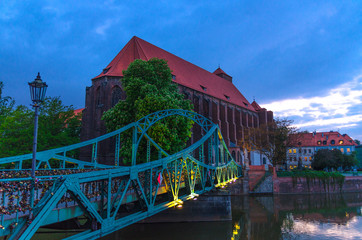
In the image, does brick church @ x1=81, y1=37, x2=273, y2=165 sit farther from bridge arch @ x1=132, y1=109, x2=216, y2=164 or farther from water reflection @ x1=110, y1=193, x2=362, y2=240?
water reflection @ x1=110, y1=193, x2=362, y2=240

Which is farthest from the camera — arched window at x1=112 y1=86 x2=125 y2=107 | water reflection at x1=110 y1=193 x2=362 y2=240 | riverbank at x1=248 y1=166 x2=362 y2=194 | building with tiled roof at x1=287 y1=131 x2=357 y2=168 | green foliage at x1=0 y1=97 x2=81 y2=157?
building with tiled roof at x1=287 y1=131 x2=357 y2=168

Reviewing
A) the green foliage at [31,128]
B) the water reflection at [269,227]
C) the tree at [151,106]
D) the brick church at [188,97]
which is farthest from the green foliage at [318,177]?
the green foliage at [31,128]

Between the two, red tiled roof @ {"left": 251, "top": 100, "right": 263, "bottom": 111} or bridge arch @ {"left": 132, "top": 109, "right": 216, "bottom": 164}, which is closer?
bridge arch @ {"left": 132, "top": 109, "right": 216, "bottom": 164}

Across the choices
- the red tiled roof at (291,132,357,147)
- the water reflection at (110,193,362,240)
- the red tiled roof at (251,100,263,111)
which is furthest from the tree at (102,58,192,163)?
the red tiled roof at (291,132,357,147)

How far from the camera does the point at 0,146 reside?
26.0m

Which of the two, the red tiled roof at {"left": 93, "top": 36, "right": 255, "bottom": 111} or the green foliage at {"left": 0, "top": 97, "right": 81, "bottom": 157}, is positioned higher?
the red tiled roof at {"left": 93, "top": 36, "right": 255, "bottom": 111}

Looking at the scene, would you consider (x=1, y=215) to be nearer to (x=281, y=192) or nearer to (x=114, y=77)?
(x=114, y=77)

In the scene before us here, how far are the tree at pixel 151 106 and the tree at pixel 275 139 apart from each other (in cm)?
2230

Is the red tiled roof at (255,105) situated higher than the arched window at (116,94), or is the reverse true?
the red tiled roof at (255,105)

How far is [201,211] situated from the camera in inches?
768

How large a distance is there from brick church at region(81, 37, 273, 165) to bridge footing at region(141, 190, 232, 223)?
12.1m

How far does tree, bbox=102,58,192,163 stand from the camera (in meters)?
20.1

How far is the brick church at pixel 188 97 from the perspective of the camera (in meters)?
33.1

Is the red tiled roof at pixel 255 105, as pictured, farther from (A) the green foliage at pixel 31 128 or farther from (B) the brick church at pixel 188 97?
(A) the green foliage at pixel 31 128
